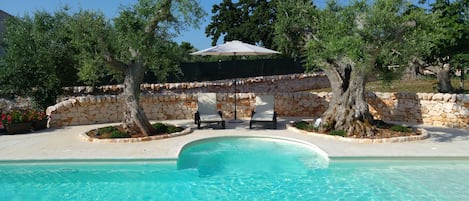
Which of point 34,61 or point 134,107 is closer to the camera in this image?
point 134,107

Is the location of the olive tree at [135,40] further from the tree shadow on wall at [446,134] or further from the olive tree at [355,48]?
the tree shadow on wall at [446,134]

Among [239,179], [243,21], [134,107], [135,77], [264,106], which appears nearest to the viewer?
[239,179]

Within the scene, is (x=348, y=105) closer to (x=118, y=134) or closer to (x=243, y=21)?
(x=118, y=134)

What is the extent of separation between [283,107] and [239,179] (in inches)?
270

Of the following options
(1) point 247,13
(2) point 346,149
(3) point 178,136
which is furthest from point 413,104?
(1) point 247,13

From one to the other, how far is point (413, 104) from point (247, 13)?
3414 centimetres

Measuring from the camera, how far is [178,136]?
10.1m

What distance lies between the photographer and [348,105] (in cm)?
1030

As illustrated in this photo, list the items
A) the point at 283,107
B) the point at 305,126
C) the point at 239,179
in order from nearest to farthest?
1. the point at 239,179
2. the point at 305,126
3. the point at 283,107

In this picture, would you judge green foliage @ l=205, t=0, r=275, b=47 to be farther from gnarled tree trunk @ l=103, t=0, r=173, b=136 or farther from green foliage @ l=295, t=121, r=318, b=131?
gnarled tree trunk @ l=103, t=0, r=173, b=136

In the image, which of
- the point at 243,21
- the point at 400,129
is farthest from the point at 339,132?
the point at 243,21

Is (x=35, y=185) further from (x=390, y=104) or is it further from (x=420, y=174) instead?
(x=390, y=104)

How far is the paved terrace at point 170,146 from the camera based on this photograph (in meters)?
7.95

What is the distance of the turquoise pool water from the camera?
20.6 ft
